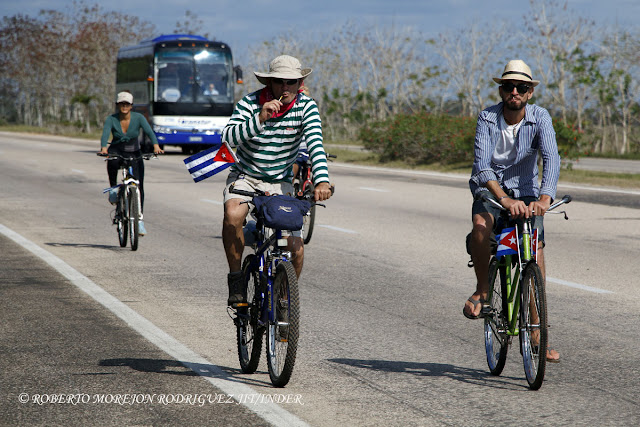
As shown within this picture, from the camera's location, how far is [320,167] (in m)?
5.38

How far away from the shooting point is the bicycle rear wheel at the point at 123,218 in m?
11.5

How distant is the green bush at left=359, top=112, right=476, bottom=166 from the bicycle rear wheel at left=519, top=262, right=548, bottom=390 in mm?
23597

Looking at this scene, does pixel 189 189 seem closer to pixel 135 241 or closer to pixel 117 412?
pixel 135 241

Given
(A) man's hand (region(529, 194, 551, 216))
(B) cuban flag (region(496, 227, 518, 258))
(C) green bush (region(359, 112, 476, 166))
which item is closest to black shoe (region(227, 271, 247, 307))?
(B) cuban flag (region(496, 227, 518, 258))

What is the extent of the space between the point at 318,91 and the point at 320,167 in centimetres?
5468

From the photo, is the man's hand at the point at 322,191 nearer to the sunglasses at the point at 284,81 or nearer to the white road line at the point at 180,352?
the sunglasses at the point at 284,81

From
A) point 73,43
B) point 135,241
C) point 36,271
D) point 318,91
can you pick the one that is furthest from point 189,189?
point 73,43

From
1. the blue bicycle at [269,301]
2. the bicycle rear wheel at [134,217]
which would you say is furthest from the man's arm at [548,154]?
the bicycle rear wheel at [134,217]

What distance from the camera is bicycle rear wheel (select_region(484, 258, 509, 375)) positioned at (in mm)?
5449

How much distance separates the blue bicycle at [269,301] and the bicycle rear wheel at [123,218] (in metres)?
Answer: 6.04

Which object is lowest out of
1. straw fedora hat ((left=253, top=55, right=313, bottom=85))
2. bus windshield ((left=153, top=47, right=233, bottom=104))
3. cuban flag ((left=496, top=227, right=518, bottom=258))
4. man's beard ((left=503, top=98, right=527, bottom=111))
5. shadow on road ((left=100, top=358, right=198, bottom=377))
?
shadow on road ((left=100, top=358, right=198, bottom=377))

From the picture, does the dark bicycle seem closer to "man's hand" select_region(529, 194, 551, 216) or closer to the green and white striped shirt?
the green and white striped shirt

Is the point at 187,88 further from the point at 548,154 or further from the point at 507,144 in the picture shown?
the point at 548,154

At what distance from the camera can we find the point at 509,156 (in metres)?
5.66
